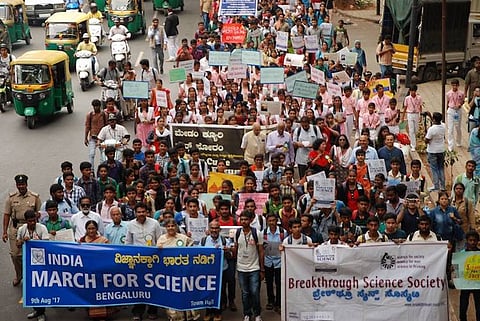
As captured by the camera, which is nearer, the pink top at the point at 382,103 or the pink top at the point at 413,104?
the pink top at the point at 382,103

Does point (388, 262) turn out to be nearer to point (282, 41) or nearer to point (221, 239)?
point (221, 239)

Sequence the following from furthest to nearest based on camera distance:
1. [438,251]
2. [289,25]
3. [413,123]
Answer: [289,25] < [413,123] < [438,251]

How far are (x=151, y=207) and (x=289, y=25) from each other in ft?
49.5

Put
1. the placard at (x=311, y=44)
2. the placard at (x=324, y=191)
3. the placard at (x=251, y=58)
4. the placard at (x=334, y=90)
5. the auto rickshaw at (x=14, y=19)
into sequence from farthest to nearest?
1. the auto rickshaw at (x=14, y=19)
2. the placard at (x=311, y=44)
3. the placard at (x=251, y=58)
4. the placard at (x=334, y=90)
5. the placard at (x=324, y=191)

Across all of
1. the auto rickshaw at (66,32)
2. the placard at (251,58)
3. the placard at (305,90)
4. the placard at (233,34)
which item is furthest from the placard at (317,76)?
the auto rickshaw at (66,32)

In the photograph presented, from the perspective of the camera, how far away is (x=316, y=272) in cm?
1213

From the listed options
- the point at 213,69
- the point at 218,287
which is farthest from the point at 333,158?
the point at 213,69

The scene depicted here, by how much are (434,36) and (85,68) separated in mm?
9373

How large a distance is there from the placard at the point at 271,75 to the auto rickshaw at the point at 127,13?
1608 cm

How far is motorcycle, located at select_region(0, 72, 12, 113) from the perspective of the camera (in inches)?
1017

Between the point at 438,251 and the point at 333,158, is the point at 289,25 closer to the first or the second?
the point at 333,158

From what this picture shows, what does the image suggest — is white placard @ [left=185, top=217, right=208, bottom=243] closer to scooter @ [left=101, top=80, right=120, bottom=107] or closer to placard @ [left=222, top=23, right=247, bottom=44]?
scooter @ [left=101, top=80, right=120, bottom=107]

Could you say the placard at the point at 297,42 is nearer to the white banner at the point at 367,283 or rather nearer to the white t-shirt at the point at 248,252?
the white t-shirt at the point at 248,252

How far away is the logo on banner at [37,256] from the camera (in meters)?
12.5
